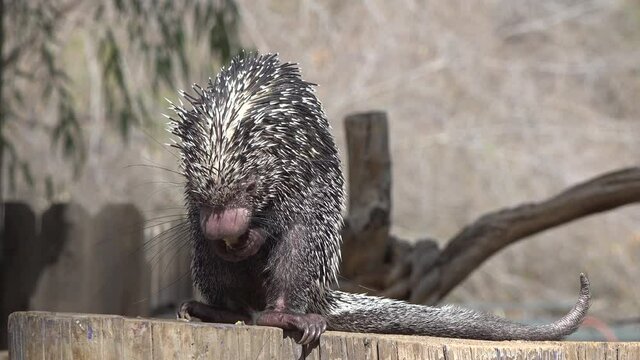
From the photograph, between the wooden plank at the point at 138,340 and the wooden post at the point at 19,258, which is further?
the wooden post at the point at 19,258

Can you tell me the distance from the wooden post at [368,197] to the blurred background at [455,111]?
282 centimetres

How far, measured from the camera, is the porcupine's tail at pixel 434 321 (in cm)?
268

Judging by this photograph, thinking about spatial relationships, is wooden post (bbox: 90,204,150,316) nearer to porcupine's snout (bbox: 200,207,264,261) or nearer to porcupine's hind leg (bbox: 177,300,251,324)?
porcupine's hind leg (bbox: 177,300,251,324)

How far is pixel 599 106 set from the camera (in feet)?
35.8

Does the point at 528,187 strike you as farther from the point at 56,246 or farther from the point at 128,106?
the point at 56,246

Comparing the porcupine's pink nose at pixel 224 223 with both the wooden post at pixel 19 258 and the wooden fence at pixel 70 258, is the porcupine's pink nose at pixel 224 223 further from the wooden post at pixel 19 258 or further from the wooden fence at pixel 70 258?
the wooden post at pixel 19 258

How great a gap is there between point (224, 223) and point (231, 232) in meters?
0.03

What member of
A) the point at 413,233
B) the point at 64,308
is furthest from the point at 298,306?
the point at 413,233

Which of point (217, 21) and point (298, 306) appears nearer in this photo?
point (298, 306)

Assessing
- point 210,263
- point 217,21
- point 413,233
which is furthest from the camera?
point 413,233

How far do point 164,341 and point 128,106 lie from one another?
13.4ft

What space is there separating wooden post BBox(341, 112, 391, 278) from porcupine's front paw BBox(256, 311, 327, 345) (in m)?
2.19

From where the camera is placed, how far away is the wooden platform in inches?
90.4

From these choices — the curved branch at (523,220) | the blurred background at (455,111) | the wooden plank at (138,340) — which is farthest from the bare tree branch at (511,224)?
the blurred background at (455,111)
